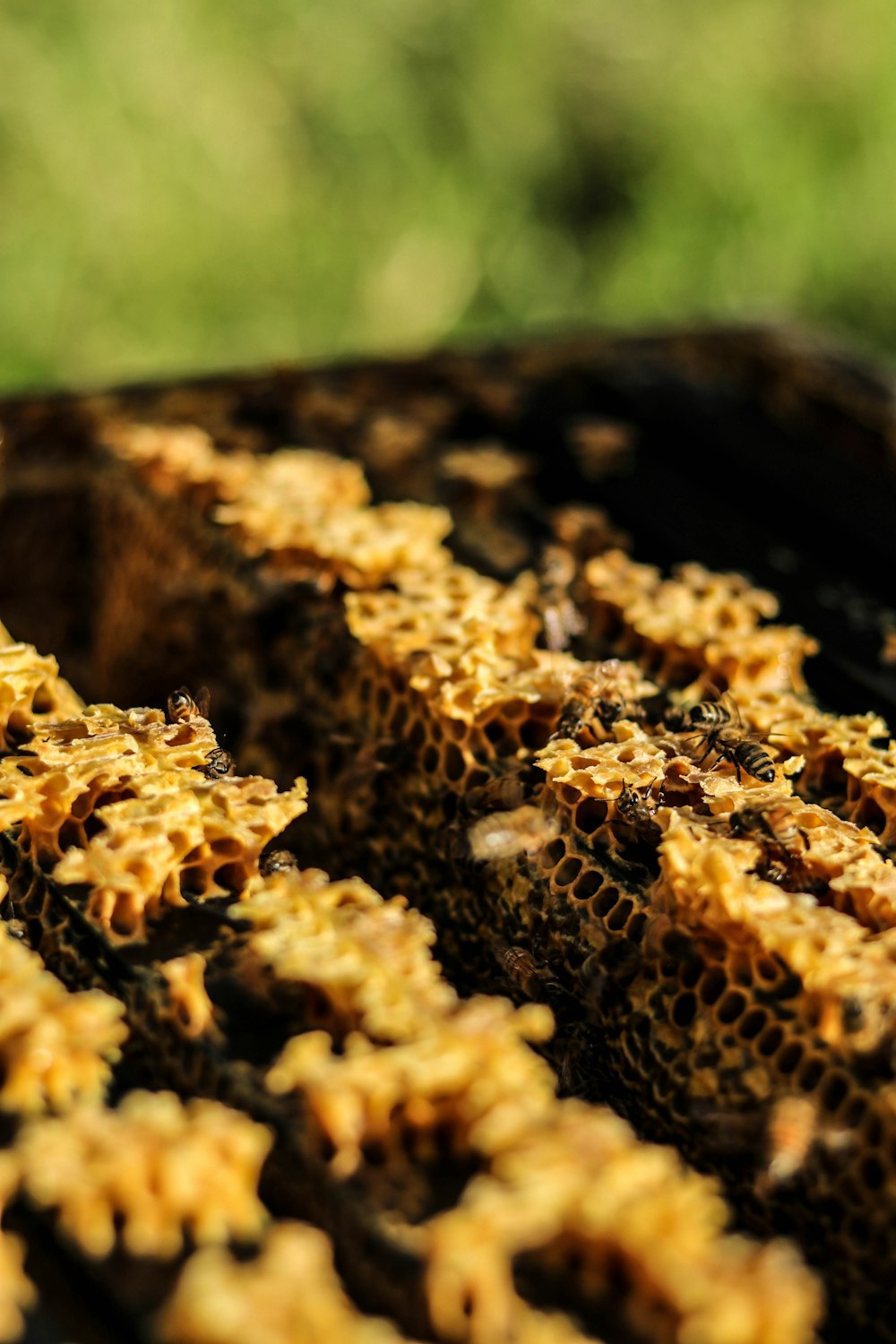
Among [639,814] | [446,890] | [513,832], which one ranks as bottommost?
[446,890]

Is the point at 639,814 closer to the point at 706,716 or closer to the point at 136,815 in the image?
the point at 706,716

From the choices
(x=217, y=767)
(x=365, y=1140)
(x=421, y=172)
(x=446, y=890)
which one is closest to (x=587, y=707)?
(x=446, y=890)

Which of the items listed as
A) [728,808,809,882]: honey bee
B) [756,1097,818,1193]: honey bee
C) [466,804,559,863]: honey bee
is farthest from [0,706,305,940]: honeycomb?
[756,1097,818,1193]: honey bee

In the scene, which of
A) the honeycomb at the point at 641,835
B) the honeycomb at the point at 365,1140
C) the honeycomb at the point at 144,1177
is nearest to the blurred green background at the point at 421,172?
the honeycomb at the point at 641,835

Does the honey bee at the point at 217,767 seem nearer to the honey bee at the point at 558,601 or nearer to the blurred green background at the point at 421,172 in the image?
the honey bee at the point at 558,601

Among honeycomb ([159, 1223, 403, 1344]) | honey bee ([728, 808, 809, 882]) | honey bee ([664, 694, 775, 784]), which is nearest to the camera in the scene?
honeycomb ([159, 1223, 403, 1344])

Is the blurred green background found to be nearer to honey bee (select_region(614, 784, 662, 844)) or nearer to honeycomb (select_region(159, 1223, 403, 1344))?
honey bee (select_region(614, 784, 662, 844))

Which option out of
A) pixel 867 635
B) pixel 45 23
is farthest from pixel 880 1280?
pixel 45 23
